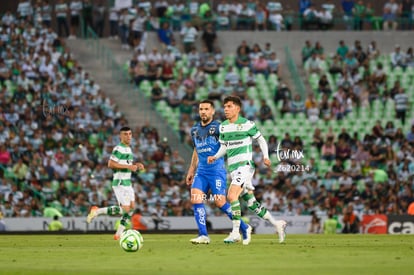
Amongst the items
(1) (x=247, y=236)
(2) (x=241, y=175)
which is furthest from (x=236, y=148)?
(1) (x=247, y=236)

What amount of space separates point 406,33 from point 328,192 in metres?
13.0

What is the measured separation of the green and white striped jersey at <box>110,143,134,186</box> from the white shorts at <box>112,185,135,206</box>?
107mm

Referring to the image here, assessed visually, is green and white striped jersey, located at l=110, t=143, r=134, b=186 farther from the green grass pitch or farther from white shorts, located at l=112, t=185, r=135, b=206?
the green grass pitch

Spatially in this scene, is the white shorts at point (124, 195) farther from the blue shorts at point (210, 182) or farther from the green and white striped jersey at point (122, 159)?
the blue shorts at point (210, 182)

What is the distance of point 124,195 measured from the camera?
26266 millimetres

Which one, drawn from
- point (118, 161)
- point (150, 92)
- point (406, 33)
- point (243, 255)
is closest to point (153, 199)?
point (150, 92)

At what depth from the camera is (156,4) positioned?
158 ft

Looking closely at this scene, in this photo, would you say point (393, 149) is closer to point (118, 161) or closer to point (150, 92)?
point (150, 92)

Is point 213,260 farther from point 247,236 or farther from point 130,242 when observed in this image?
point 247,236

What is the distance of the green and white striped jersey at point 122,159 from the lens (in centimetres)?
2625

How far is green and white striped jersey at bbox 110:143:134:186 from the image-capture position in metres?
26.2

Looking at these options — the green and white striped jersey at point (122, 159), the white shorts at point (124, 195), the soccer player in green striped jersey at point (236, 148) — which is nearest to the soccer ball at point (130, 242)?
the soccer player in green striped jersey at point (236, 148)

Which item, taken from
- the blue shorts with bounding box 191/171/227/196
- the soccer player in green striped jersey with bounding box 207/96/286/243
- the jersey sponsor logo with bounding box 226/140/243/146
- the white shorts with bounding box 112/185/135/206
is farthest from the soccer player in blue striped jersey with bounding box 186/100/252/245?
the white shorts with bounding box 112/185/135/206

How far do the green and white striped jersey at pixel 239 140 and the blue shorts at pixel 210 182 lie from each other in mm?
751
